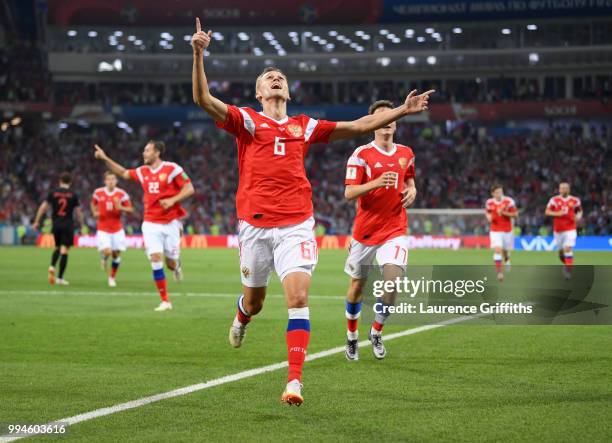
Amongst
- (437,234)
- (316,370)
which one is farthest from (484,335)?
(437,234)

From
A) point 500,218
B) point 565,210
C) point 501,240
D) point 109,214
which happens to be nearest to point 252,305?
point 109,214

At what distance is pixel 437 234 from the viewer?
44562 mm

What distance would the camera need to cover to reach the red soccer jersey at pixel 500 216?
77.7 feet

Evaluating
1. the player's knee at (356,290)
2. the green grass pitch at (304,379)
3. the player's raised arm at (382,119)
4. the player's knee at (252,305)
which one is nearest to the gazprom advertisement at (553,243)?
the green grass pitch at (304,379)

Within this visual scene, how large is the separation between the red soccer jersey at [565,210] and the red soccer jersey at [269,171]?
685 inches

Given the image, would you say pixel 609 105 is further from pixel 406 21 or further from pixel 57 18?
pixel 57 18

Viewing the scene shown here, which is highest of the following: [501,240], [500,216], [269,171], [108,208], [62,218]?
Answer: [269,171]

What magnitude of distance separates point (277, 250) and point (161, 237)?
27.0ft

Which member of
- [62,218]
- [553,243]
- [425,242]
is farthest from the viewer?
[425,242]

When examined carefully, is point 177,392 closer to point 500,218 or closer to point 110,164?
point 110,164

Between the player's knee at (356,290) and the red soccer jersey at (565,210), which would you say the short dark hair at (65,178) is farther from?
the player's knee at (356,290)

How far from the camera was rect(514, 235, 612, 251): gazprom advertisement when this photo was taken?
4197 centimetres

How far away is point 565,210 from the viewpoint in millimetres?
23938

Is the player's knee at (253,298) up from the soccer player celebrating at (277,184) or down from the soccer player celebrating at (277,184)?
down
